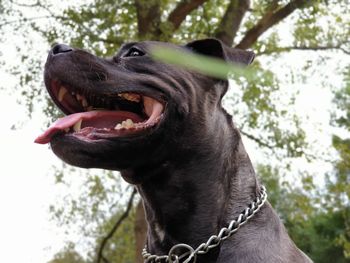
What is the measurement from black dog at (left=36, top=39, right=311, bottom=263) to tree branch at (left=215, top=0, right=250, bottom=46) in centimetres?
1071

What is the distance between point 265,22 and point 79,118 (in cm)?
1181

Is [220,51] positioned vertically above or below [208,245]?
above

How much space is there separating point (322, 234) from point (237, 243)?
32.7 meters

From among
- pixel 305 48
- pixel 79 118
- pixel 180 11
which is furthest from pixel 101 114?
pixel 305 48

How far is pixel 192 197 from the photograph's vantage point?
11.2 feet

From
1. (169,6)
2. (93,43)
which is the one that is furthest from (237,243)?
(169,6)

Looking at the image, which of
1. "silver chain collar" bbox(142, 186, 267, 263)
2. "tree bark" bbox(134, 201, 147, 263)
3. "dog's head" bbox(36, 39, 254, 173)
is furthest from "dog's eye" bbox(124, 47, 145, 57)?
"tree bark" bbox(134, 201, 147, 263)

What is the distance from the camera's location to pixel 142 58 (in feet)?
11.4

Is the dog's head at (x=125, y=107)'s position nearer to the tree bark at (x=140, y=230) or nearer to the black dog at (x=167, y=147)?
the black dog at (x=167, y=147)

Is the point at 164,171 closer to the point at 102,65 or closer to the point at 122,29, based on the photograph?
the point at 102,65

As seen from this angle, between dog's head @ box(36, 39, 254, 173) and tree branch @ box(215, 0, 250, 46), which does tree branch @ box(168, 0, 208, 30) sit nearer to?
tree branch @ box(215, 0, 250, 46)

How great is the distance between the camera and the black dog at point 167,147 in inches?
126

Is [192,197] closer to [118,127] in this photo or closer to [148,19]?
[118,127]

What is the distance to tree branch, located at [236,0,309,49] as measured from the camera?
13741 mm
